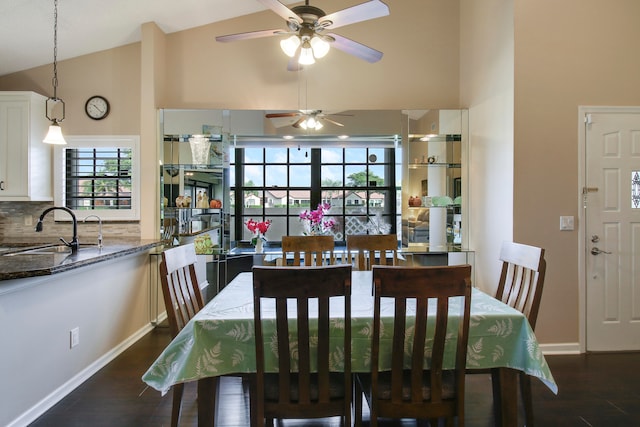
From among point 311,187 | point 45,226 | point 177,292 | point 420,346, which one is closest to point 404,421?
point 420,346

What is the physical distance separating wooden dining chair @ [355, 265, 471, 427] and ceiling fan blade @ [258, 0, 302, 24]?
62.9 inches

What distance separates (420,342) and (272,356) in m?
0.64

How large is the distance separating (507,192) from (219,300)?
8.48 feet

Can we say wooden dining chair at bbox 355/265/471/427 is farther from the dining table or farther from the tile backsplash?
the tile backsplash

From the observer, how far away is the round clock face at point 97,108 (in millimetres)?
3857

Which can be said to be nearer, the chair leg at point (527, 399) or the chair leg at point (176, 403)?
the chair leg at point (176, 403)

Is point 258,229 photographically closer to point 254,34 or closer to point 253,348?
point 254,34

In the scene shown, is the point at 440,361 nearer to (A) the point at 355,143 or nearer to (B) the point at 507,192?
(B) the point at 507,192

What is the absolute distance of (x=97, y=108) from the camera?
3.86 meters

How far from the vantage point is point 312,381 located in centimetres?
156

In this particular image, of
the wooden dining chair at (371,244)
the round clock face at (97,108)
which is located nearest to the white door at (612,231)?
the wooden dining chair at (371,244)

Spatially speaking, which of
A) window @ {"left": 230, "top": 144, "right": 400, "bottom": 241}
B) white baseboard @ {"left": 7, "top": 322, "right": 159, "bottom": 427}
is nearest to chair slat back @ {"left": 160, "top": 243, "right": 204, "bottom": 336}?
white baseboard @ {"left": 7, "top": 322, "right": 159, "bottom": 427}

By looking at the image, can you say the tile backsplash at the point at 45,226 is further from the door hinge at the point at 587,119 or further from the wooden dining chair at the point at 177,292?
the door hinge at the point at 587,119

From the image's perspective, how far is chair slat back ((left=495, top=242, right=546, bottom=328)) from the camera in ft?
6.07
